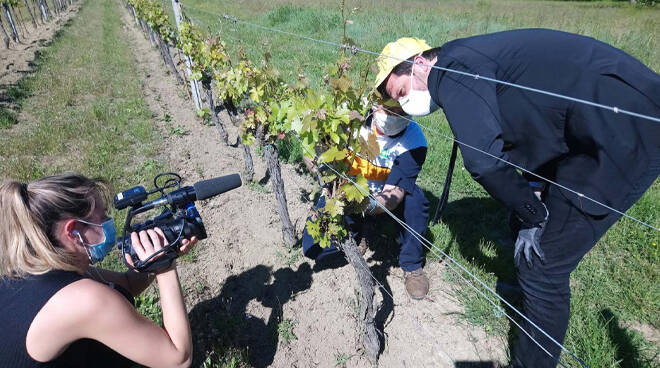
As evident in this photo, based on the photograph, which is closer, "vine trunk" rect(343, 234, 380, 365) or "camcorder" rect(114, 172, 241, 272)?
"camcorder" rect(114, 172, 241, 272)

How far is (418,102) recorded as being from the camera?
1989mm

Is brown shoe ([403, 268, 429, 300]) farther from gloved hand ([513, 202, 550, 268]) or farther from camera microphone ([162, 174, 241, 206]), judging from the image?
camera microphone ([162, 174, 241, 206])

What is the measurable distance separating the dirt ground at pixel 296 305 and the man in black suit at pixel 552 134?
69cm

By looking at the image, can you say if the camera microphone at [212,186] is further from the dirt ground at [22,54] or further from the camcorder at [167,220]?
the dirt ground at [22,54]

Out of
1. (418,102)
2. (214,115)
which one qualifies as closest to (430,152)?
(418,102)

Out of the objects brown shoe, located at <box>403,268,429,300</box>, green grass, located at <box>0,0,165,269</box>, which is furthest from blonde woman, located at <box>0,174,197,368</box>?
brown shoe, located at <box>403,268,429,300</box>

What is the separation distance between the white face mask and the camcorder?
110 centimetres

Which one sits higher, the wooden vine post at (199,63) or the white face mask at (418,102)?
the white face mask at (418,102)

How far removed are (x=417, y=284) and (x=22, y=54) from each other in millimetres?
13585

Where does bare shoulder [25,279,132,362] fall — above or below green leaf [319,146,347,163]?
below

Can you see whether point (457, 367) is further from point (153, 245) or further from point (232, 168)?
point (232, 168)

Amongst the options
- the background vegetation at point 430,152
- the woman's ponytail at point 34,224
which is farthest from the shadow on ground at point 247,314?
the woman's ponytail at point 34,224

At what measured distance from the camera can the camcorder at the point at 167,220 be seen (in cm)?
139

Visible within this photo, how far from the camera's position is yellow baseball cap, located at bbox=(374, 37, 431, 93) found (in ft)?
6.18
